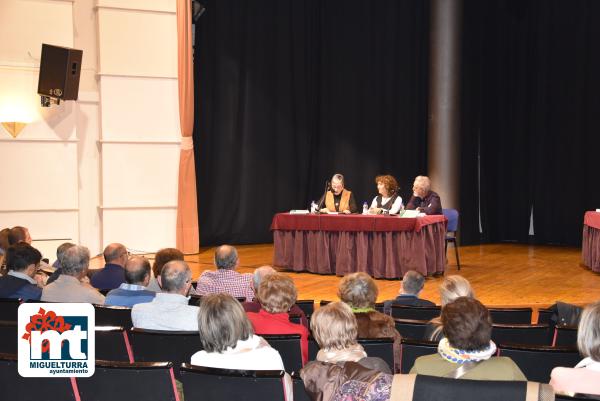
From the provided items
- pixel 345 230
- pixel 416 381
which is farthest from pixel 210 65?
pixel 416 381

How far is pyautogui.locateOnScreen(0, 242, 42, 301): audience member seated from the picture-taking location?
4531 mm

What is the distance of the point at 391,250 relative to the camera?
8055 mm

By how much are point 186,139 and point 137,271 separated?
5.92 metres

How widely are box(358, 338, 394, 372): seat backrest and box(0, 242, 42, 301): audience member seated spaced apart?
222cm

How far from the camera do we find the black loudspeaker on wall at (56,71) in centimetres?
879

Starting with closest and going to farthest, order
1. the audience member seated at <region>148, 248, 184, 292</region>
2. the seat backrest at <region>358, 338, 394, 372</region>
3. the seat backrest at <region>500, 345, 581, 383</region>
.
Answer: the seat backrest at <region>500, 345, 581, 383</region> < the seat backrest at <region>358, 338, 394, 372</region> < the audience member seated at <region>148, 248, 184, 292</region>

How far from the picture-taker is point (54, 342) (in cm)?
323

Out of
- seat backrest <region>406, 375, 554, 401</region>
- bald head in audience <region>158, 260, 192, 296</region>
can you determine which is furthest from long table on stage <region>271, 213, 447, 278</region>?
seat backrest <region>406, 375, 554, 401</region>

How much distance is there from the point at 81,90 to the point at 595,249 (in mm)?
6432

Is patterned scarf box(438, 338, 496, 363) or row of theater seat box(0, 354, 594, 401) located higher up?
patterned scarf box(438, 338, 496, 363)

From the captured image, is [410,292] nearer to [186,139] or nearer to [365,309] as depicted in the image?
[365,309]

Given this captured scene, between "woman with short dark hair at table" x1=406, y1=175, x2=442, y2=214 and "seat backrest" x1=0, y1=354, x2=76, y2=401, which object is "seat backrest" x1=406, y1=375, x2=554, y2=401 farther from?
"woman with short dark hair at table" x1=406, y1=175, x2=442, y2=214

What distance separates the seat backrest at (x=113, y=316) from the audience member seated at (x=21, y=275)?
29.7 inches

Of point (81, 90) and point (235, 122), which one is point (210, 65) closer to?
point (235, 122)
